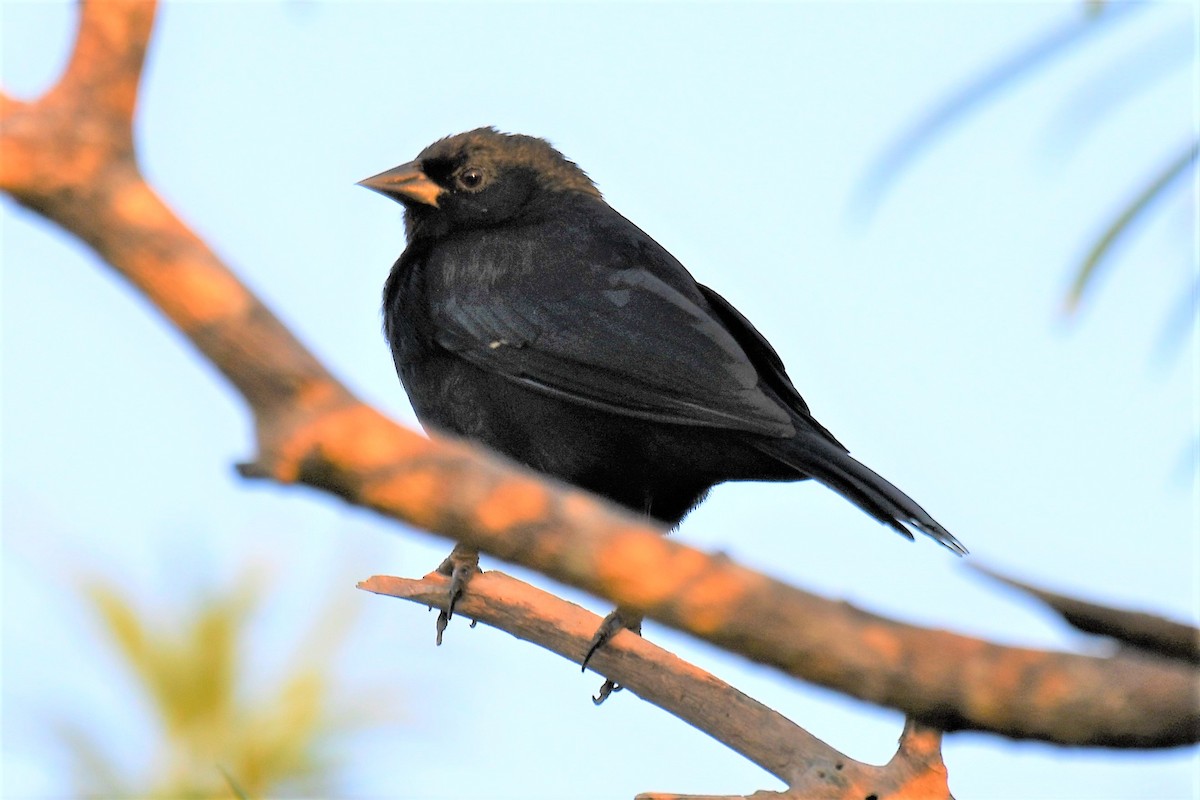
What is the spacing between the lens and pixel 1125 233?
6.72 ft

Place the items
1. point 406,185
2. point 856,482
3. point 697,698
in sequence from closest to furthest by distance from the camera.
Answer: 1. point 697,698
2. point 856,482
3. point 406,185

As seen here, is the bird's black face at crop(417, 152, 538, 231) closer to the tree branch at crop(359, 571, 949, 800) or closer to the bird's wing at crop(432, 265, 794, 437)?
the bird's wing at crop(432, 265, 794, 437)

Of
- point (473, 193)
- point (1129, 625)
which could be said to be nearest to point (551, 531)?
point (1129, 625)

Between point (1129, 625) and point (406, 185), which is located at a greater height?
point (406, 185)

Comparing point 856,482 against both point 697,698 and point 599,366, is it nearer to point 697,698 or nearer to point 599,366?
point 697,698

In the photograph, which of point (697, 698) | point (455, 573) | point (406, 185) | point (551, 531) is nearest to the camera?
point (551, 531)

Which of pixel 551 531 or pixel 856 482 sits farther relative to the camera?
pixel 856 482

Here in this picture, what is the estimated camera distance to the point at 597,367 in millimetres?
3439

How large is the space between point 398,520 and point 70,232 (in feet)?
1.24

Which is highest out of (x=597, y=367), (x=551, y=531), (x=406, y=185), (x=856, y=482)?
(x=406, y=185)

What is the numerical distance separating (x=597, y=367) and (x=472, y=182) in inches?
45.9

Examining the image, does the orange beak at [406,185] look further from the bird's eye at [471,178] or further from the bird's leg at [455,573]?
the bird's leg at [455,573]

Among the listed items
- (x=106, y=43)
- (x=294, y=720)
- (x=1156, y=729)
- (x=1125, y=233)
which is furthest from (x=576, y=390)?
(x=1156, y=729)

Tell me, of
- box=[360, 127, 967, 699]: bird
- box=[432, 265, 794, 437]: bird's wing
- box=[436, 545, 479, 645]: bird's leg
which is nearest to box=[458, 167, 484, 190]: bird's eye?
box=[360, 127, 967, 699]: bird
